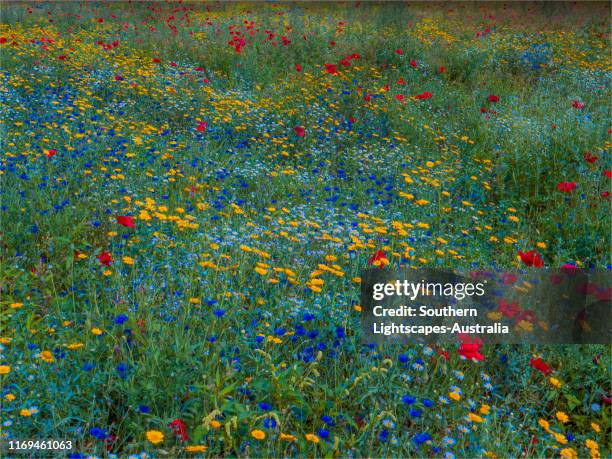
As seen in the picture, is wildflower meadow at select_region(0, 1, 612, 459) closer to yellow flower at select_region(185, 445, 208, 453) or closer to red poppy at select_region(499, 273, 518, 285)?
yellow flower at select_region(185, 445, 208, 453)

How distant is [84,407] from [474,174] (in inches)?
174

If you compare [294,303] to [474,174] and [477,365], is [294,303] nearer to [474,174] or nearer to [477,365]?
[477,365]

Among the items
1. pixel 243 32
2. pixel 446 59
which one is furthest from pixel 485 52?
pixel 243 32

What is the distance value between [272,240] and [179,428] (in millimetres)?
1850

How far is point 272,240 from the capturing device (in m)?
3.72

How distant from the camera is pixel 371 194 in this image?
4.87 m

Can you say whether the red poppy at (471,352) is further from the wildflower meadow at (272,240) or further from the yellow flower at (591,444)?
the yellow flower at (591,444)

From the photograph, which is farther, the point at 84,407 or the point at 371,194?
the point at 371,194

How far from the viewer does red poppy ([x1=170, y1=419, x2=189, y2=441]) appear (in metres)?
1.98

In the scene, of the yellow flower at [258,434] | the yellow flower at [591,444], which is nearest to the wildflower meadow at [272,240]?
the yellow flower at [258,434]

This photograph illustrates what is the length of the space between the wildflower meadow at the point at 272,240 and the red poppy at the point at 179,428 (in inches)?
0.4

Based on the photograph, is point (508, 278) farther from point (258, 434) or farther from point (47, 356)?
point (47, 356)

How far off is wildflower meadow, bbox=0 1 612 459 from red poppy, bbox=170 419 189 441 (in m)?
0.01

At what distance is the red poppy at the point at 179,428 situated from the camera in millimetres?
1980
